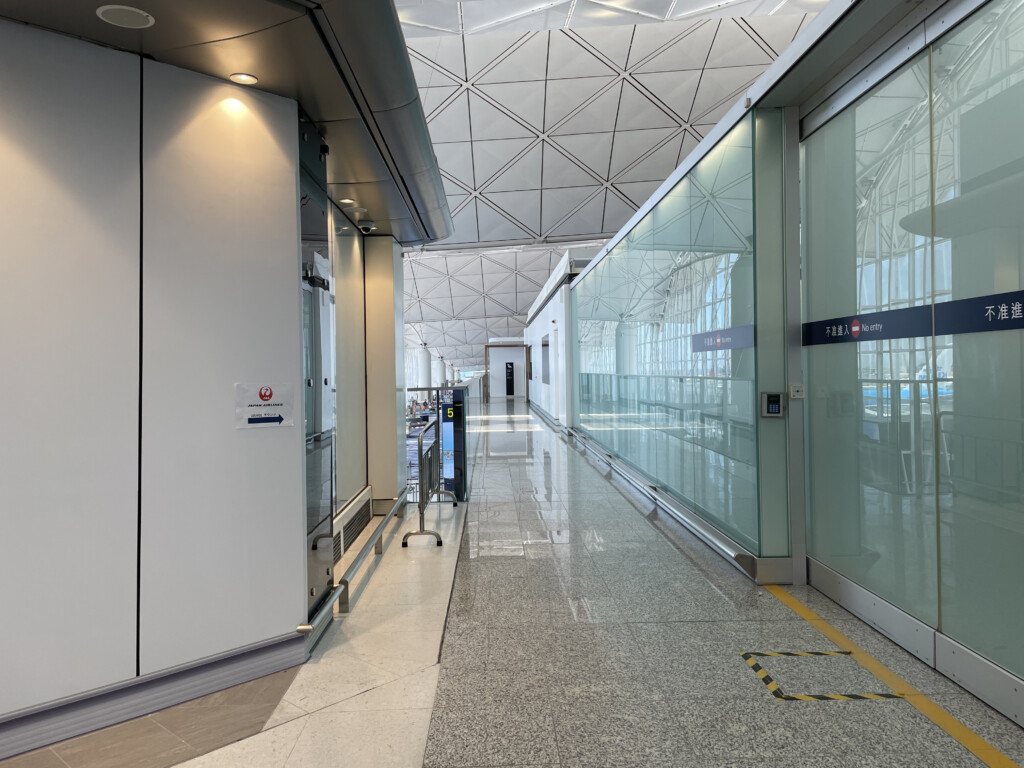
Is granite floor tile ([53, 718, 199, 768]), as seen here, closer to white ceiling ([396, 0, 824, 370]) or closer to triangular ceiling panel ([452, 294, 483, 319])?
white ceiling ([396, 0, 824, 370])

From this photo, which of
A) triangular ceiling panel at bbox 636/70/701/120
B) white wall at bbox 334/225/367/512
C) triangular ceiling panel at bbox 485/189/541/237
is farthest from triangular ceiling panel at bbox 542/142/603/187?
white wall at bbox 334/225/367/512

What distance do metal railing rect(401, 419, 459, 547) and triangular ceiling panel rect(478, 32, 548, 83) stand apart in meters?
12.5

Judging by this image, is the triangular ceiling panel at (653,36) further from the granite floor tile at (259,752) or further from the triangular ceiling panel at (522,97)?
the granite floor tile at (259,752)

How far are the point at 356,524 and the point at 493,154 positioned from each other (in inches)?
615

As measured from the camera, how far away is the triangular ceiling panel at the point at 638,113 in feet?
56.4

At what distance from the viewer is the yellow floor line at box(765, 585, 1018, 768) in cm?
240

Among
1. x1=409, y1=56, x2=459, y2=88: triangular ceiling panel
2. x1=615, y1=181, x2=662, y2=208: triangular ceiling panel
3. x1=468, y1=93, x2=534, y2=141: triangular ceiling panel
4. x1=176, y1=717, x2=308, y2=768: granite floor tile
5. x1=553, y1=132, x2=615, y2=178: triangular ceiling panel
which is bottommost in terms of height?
x1=176, y1=717, x2=308, y2=768: granite floor tile

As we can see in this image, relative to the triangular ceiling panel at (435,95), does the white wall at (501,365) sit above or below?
below

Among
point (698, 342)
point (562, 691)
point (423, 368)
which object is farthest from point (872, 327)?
point (423, 368)

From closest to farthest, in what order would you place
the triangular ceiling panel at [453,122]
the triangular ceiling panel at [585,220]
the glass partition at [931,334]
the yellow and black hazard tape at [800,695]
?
the glass partition at [931,334]
the yellow and black hazard tape at [800,695]
the triangular ceiling panel at [453,122]
the triangular ceiling panel at [585,220]

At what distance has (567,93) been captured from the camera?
56.1 feet

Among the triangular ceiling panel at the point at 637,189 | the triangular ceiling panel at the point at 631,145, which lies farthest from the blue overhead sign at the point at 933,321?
the triangular ceiling panel at the point at 637,189

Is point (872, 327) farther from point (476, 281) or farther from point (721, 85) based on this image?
point (476, 281)

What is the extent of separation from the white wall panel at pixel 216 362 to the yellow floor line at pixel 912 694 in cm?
303
